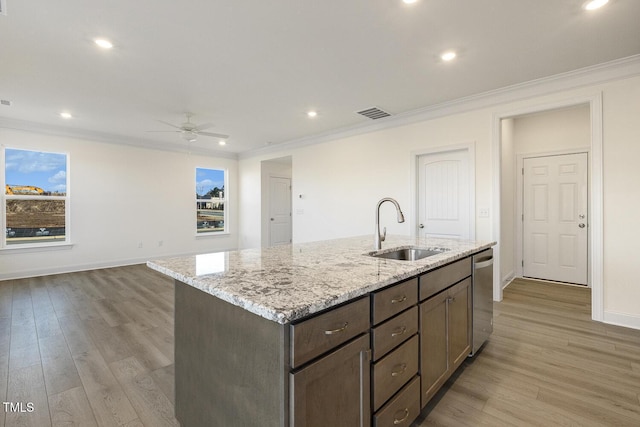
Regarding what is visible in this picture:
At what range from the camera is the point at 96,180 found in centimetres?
564

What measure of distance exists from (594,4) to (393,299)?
2.55 m

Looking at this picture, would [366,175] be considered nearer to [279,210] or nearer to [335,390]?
[279,210]

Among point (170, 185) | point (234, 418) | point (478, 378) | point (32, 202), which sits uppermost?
point (170, 185)

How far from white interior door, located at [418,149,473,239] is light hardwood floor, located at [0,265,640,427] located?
115cm

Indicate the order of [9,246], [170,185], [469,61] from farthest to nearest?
1. [170,185]
2. [9,246]
3. [469,61]

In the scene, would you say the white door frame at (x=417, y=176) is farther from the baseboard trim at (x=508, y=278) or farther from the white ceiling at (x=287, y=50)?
the baseboard trim at (x=508, y=278)

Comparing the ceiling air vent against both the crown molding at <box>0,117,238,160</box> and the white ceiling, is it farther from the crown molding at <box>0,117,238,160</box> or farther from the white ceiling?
the crown molding at <box>0,117,238,160</box>

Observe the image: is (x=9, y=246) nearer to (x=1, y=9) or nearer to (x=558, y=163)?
(x=1, y=9)

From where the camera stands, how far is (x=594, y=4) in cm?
212

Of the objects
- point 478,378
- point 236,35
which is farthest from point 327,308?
point 236,35

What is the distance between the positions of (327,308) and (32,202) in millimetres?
6362

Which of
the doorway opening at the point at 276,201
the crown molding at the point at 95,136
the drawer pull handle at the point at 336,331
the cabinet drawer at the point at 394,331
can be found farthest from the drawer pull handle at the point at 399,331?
the crown molding at the point at 95,136

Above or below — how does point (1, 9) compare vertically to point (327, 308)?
above

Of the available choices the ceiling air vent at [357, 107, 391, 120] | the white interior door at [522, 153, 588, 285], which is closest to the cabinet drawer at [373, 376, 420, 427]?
the ceiling air vent at [357, 107, 391, 120]
